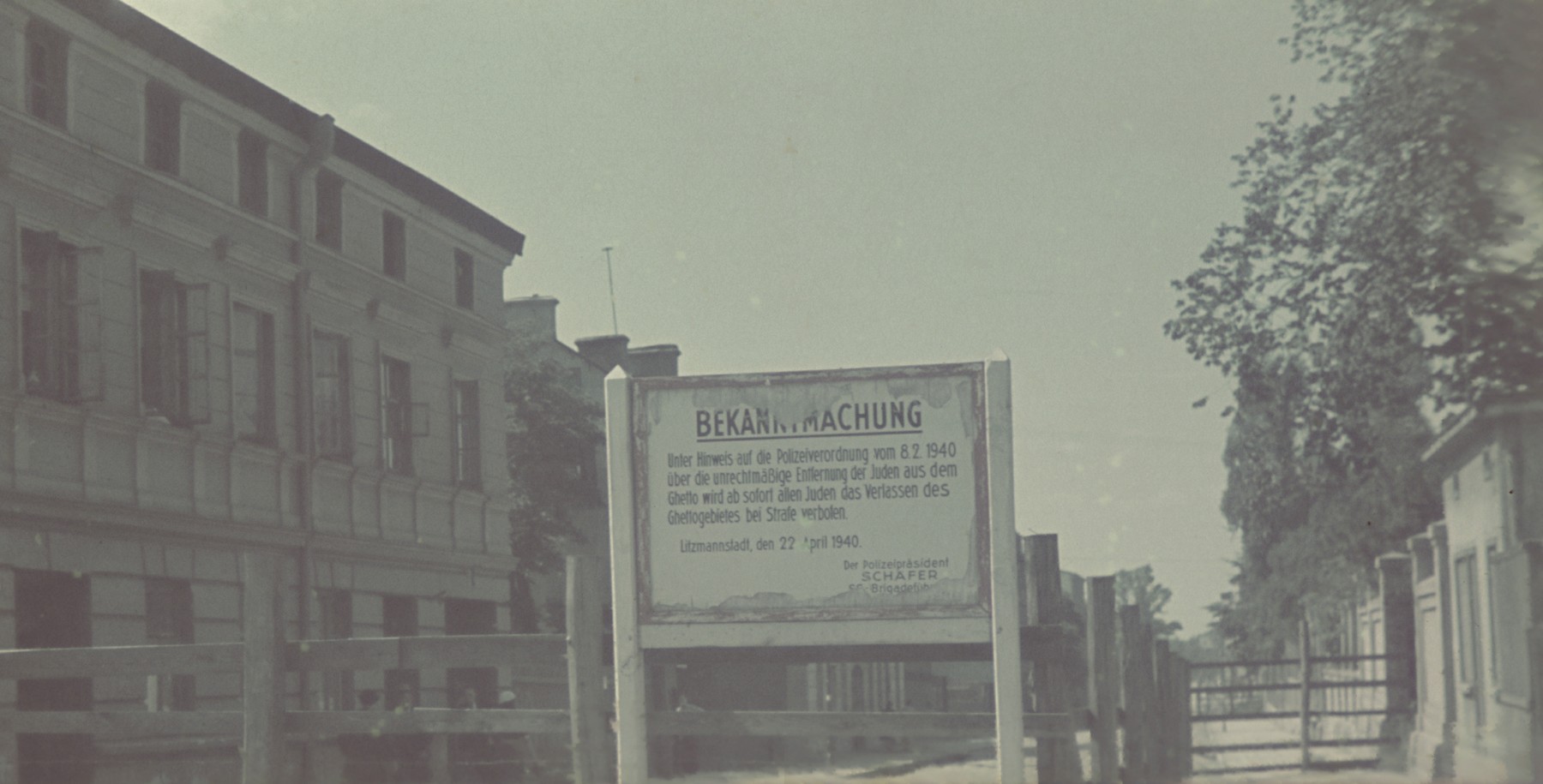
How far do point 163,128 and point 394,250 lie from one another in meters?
6.57

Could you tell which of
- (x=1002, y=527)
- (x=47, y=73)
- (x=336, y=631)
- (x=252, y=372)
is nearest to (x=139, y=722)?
(x=1002, y=527)

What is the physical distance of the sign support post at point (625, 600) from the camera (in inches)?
355

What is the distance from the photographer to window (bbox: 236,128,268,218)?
23609 millimetres

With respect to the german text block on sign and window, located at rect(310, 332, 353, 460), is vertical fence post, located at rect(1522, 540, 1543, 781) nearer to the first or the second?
the german text block on sign

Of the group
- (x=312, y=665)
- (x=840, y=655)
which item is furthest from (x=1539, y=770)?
(x=312, y=665)

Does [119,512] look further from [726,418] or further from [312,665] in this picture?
[726,418]

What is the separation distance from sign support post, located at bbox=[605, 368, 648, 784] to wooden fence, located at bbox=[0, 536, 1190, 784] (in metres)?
0.12

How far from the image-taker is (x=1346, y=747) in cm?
3061

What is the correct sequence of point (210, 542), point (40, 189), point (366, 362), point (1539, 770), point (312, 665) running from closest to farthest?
point (312, 665) → point (1539, 770) → point (40, 189) → point (210, 542) → point (366, 362)

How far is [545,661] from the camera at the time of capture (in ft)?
31.8

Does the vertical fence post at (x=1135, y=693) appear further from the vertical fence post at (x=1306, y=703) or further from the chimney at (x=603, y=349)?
the chimney at (x=603, y=349)

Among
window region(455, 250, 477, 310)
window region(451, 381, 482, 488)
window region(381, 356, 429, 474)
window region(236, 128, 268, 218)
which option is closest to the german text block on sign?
window region(236, 128, 268, 218)

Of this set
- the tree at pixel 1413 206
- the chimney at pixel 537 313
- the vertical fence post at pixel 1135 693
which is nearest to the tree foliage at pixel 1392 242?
the tree at pixel 1413 206

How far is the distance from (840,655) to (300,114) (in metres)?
17.3
